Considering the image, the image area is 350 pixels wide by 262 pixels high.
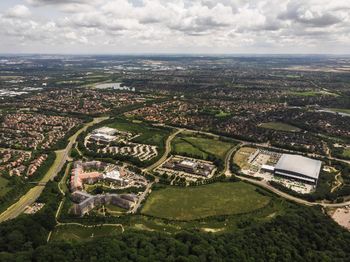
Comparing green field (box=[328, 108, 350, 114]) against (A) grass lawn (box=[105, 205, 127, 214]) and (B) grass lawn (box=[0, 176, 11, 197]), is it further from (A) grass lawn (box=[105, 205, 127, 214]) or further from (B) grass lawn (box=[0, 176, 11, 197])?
(B) grass lawn (box=[0, 176, 11, 197])

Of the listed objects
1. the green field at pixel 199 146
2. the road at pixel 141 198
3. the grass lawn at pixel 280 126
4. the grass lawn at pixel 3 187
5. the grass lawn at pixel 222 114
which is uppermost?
the grass lawn at pixel 3 187

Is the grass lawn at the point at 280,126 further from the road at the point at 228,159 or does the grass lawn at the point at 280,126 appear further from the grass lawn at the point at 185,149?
the grass lawn at the point at 185,149

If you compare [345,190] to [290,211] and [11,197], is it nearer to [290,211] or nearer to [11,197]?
[290,211]

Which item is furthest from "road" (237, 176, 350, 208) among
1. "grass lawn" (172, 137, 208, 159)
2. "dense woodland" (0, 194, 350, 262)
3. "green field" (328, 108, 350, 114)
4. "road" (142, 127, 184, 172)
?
"green field" (328, 108, 350, 114)

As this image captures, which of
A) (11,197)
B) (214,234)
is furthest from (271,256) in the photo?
(11,197)

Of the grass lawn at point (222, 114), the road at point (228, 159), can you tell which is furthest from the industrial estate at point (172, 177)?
the grass lawn at point (222, 114)

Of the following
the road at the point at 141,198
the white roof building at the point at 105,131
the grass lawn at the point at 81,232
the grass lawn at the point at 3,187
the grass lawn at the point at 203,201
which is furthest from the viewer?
the white roof building at the point at 105,131

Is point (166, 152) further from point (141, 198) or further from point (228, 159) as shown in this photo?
point (141, 198)
